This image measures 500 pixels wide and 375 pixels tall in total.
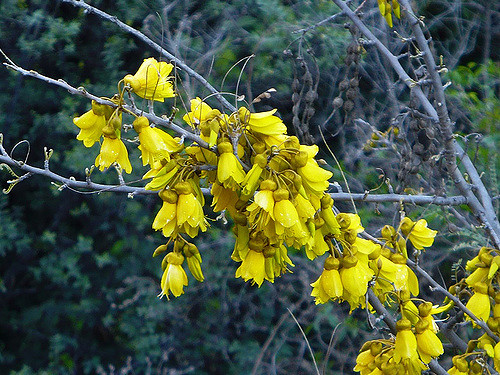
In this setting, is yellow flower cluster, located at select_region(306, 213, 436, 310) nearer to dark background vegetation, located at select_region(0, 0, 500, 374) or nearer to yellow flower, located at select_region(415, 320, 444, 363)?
yellow flower, located at select_region(415, 320, 444, 363)

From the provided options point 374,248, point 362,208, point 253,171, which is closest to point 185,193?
point 253,171

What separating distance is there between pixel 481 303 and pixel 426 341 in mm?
184

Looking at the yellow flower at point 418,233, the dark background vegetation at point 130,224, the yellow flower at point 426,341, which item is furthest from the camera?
the dark background vegetation at point 130,224

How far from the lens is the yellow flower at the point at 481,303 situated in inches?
51.8

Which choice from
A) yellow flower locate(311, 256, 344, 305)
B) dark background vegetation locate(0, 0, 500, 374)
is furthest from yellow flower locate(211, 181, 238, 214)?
dark background vegetation locate(0, 0, 500, 374)

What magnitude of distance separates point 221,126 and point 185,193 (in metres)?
0.14

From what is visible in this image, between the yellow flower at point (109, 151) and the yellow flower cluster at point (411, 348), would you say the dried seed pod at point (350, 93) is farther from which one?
the yellow flower at point (109, 151)

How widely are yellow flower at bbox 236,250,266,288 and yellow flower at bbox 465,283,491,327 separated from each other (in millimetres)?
523

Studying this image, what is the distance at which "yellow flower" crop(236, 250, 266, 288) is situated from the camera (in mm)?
1112

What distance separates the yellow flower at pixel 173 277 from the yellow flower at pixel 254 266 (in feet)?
0.39

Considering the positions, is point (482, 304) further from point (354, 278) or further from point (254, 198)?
point (254, 198)

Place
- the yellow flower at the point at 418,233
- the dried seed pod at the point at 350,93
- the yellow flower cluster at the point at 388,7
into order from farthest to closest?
1. the dried seed pod at the point at 350,93
2. the yellow flower cluster at the point at 388,7
3. the yellow flower at the point at 418,233

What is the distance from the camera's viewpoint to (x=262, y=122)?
3.52 feet

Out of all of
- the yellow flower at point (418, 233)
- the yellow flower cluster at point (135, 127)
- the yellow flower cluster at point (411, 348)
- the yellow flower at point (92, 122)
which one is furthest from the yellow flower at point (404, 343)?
the yellow flower at point (92, 122)
